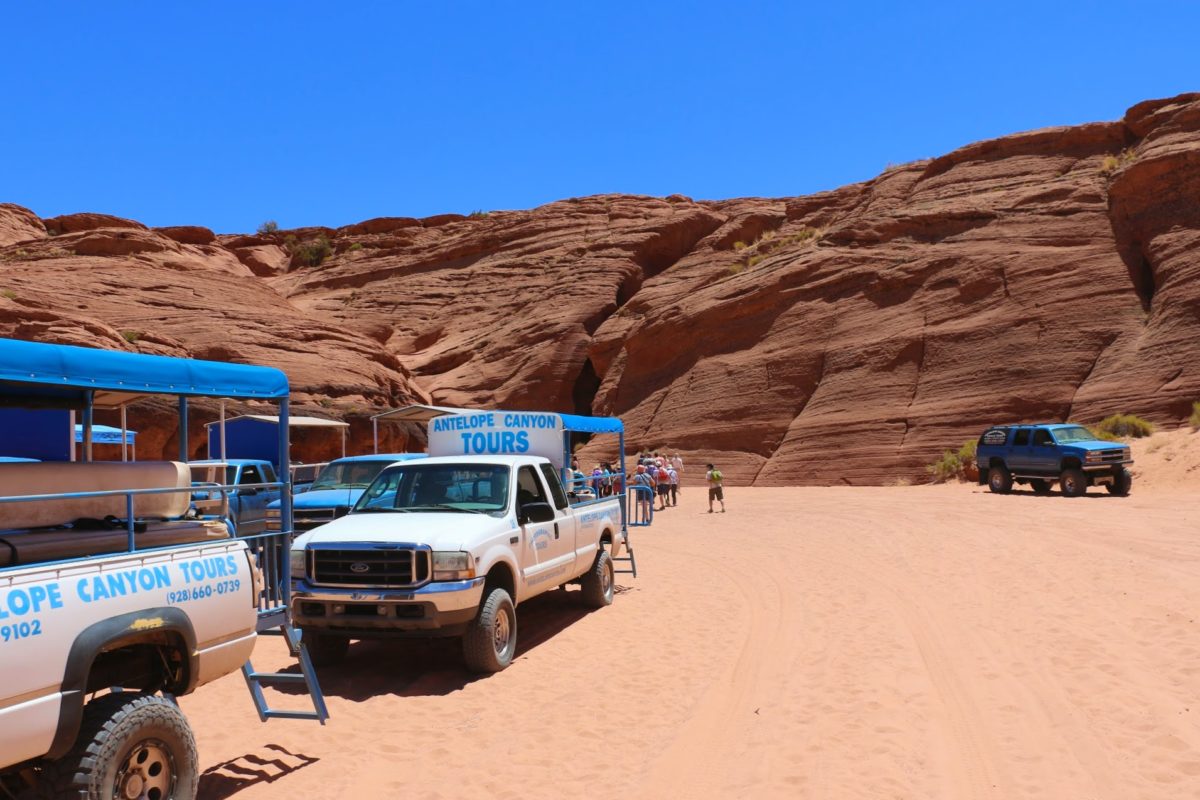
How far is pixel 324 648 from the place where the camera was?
8.81m

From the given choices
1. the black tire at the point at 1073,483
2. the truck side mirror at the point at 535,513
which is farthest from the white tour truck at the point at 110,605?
the black tire at the point at 1073,483

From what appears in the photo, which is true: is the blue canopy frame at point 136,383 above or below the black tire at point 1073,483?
above

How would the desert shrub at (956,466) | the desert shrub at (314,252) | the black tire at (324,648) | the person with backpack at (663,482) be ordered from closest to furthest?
1. the black tire at (324,648)
2. the person with backpack at (663,482)
3. the desert shrub at (956,466)
4. the desert shrub at (314,252)

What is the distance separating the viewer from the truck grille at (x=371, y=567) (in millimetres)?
8156

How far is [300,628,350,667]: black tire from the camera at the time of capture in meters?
8.70

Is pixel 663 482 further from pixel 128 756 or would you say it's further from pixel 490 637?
pixel 128 756

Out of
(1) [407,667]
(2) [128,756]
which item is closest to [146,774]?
(2) [128,756]

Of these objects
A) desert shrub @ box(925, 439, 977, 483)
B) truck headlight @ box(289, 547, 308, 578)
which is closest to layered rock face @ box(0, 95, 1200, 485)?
desert shrub @ box(925, 439, 977, 483)

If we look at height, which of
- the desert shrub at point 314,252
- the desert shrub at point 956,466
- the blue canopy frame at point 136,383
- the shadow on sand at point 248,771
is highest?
the desert shrub at point 314,252

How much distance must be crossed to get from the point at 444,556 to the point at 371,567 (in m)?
0.69

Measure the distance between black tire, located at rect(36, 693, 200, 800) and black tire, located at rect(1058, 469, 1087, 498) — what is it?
82.0 feet

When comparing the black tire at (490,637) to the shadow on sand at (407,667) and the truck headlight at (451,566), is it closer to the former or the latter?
the shadow on sand at (407,667)

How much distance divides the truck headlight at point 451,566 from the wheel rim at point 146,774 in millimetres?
3363

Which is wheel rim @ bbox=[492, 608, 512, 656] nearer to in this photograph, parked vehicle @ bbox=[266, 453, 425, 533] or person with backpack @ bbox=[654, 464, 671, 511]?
parked vehicle @ bbox=[266, 453, 425, 533]
